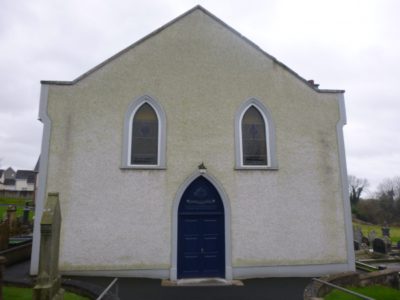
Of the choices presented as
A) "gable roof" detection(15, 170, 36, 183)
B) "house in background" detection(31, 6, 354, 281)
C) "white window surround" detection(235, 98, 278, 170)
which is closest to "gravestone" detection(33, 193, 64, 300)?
"house in background" detection(31, 6, 354, 281)

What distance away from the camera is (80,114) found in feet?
31.8

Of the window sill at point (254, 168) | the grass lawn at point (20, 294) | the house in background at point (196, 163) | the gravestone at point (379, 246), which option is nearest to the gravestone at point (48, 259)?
the grass lawn at point (20, 294)

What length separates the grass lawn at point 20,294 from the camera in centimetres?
703

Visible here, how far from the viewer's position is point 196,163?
32.0 ft

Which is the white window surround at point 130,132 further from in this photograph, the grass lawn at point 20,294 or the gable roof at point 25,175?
the gable roof at point 25,175

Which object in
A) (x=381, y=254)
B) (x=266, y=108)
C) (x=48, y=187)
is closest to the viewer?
(x=48, y=187)

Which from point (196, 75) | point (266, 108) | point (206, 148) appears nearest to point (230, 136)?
point (206, 148)

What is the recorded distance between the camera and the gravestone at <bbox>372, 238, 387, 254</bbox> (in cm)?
1890

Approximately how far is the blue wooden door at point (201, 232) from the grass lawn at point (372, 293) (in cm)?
306

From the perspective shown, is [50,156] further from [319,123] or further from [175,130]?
[319,123]

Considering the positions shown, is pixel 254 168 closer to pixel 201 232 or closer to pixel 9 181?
pixel 201 232

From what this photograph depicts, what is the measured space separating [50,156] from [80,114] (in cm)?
152

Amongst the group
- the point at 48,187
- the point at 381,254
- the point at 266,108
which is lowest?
the point at 381,254

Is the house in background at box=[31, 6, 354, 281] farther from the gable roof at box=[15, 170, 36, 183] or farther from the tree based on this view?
the gable roof at box=[15, 170, 36, 183]
